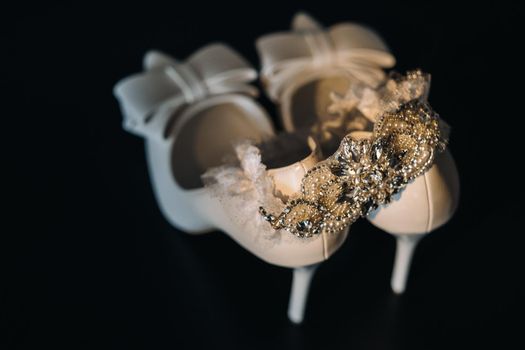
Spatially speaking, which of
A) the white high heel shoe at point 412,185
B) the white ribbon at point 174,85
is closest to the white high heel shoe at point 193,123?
the white ribbon at point 174,85

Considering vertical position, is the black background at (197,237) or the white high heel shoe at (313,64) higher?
the white high heel shoe at (313,64)

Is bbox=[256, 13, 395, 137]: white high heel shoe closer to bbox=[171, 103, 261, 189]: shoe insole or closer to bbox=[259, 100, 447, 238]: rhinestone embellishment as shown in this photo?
bbox=[171, 103, 261, 189]: shoe insole

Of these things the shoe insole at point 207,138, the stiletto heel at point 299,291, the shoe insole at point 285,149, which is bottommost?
the stiletto heel at point 299,291

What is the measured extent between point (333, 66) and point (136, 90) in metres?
0.48

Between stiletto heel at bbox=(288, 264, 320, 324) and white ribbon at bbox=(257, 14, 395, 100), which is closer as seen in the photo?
stiletto heel at bbox=(288, 264, 320, 324)

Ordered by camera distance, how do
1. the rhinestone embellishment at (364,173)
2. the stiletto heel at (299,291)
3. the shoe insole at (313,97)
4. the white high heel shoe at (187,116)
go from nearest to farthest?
the rhinestone embellishment at (364,173) → the stiletto heel at (299,291) → the white high heel shoe at (187,116) → the shoe insole at (313,97)

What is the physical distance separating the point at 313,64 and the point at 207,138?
0.32m

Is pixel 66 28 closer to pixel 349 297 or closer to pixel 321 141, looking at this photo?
pixel 321 141

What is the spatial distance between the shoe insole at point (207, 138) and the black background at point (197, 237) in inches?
5.3

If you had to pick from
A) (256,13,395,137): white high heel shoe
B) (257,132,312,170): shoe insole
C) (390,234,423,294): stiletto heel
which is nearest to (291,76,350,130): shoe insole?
(256,13,395,137): white high heel shoe

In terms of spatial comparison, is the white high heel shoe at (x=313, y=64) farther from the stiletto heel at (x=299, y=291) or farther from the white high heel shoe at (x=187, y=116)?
the stiletto heel at (x=299, y=291)

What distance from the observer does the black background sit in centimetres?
118

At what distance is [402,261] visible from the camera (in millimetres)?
1201

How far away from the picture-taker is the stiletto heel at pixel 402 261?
3.80 ft
